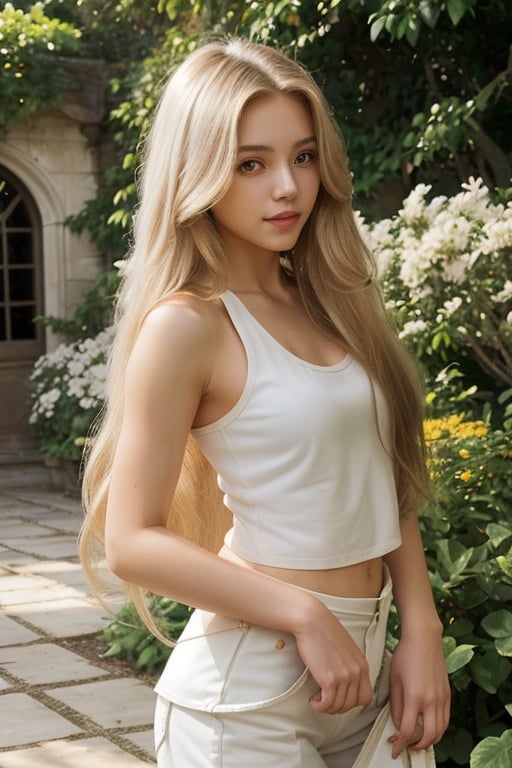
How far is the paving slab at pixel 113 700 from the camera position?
371cm

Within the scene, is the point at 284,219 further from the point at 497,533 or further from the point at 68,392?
the point at 68,392

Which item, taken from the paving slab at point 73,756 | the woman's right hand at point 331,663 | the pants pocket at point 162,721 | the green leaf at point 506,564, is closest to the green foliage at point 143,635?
the paving slab at point 73,756

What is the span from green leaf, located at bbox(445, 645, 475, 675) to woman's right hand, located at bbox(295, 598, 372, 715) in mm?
1309

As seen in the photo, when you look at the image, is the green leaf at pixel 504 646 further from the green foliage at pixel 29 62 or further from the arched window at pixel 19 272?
the arched window at pixel 19 272

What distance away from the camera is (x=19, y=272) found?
9852 millimetres

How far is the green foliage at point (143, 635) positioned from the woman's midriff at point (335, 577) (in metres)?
2.55

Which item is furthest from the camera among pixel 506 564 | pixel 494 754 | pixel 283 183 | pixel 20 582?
pixel 20 582

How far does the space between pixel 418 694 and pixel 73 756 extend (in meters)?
2.18

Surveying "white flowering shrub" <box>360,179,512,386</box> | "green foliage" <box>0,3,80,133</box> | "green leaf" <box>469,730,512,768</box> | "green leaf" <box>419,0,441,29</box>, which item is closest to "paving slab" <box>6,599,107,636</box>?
"white flowering shrub" <box>360,179,512,386</box>

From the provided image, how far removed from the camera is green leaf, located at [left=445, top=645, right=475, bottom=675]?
258cm

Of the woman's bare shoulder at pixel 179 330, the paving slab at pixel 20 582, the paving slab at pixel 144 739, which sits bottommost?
the paving slab at pixel 144 739

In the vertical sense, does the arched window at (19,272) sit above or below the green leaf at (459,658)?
above

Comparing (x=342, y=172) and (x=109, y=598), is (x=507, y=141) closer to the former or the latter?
(x=109, y=598)

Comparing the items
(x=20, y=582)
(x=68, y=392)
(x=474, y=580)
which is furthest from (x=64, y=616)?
(x=68, y=392)
